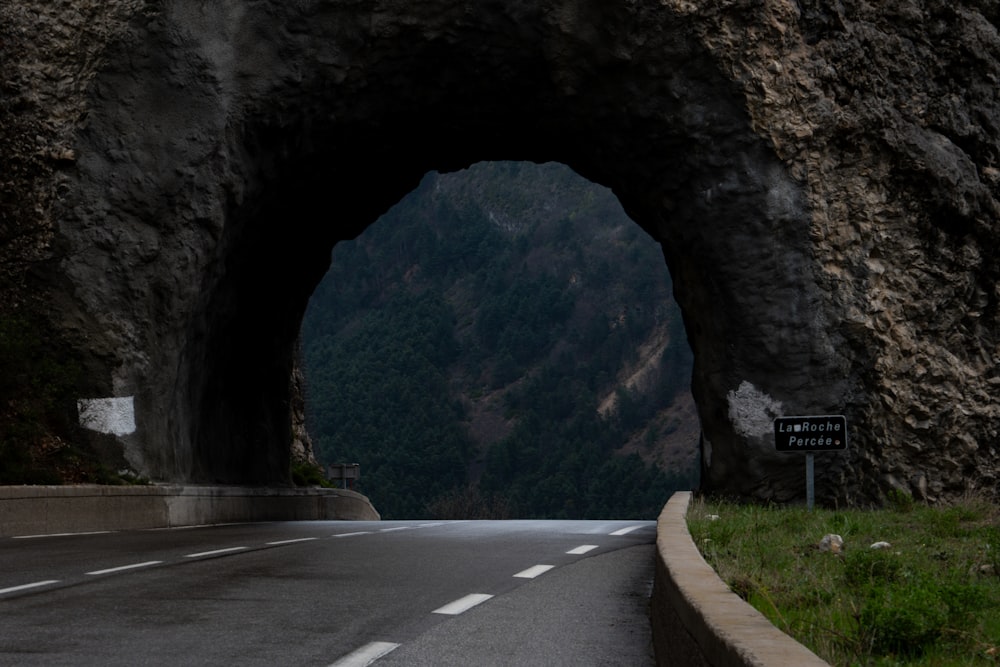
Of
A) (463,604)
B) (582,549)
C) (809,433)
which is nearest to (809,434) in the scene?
(809,433)

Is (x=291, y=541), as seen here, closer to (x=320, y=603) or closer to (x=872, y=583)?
(x=320, y=603)

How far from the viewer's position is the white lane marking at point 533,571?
1093cm

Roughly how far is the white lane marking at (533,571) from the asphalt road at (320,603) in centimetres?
2

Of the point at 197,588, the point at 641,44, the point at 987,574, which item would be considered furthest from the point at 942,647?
the point at 641,44

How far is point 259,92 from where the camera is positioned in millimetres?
21156

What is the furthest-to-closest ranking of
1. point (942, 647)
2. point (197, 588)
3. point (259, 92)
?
point (259, 92) → point (197, 588) → point (942, 647)

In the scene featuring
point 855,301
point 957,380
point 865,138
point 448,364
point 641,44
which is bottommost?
point 448,364

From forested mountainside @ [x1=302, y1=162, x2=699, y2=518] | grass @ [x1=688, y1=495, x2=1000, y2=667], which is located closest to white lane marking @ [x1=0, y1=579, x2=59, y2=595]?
grass @ [x1=688, y1=495, x2=1000, y2=667]

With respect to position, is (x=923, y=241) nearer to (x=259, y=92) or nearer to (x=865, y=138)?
(x=865, y=138)

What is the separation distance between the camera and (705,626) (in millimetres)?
4500

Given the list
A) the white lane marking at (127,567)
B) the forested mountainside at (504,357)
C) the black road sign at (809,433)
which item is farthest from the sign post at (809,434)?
the forested mountainside at (504,357)

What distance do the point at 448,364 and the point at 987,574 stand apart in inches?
5268

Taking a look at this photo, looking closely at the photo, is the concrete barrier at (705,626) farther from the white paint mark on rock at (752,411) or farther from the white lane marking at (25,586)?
the white paint mark on rock at (752,411)

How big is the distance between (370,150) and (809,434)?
10203 millimetres
